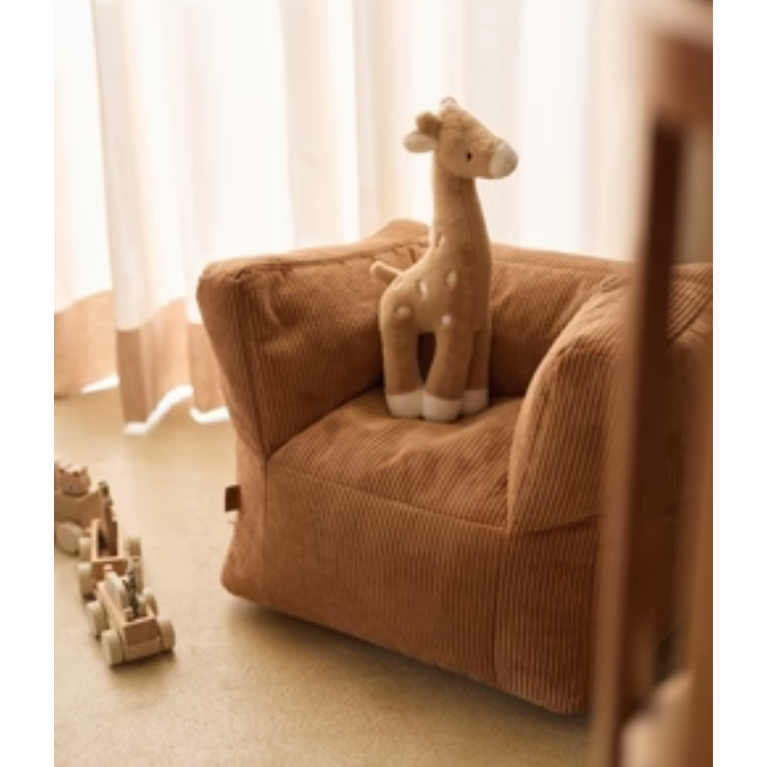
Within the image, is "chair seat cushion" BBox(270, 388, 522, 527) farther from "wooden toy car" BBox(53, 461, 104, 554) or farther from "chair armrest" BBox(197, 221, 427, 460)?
"wooden toy car" BBox(53, 461, 104, 554)

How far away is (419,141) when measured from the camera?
6.30 feet

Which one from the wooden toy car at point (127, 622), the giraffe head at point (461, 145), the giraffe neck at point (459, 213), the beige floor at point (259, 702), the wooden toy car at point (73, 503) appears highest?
the giraffe head at point (461, 145)

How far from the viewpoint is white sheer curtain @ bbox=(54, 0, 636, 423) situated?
260 cm

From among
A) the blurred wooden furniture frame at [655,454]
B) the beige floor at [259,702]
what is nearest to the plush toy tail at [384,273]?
the beige floor at [259,702]

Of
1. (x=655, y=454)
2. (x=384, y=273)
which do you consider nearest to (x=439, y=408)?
(x=384, y=273)

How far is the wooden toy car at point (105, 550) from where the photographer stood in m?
2.13

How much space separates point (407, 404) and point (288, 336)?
234 millimetres

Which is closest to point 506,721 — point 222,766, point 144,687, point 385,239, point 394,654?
point 394,654

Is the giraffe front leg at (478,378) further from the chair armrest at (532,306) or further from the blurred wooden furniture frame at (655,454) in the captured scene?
the blurred wooden furniture frame at (655,454)

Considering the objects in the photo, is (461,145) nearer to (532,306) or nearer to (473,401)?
(532,306)

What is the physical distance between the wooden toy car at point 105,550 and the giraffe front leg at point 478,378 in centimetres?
67

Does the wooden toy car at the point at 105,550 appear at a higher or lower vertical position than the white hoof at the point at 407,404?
lower

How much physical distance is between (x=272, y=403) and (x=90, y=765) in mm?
617

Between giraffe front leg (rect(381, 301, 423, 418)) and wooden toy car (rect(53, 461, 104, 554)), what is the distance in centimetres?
71
